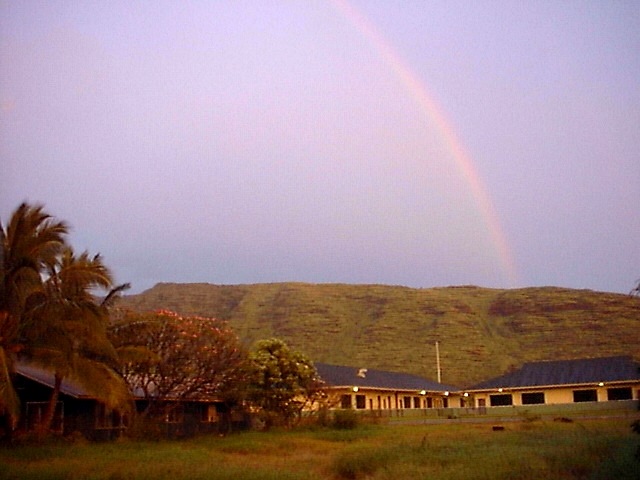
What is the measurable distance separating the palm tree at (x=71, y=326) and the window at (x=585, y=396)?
44.1 m

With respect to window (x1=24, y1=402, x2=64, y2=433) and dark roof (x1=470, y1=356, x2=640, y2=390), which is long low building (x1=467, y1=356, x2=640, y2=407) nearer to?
dark roof (x1=470, y1=356, x2=640, y2=390)

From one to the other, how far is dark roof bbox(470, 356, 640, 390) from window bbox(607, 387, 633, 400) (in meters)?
1.29

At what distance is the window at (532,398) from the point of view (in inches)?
2466

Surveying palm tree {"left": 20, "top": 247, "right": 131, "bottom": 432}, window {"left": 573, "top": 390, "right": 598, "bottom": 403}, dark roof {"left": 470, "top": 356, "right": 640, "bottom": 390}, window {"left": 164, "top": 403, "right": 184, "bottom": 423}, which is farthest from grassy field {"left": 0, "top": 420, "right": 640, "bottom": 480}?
window {"left": 573, "top": 390, "right": 598, "bottom": 403}

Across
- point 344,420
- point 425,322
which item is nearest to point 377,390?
point 344,420

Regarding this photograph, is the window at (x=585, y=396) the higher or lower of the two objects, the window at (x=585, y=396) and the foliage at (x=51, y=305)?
the lower

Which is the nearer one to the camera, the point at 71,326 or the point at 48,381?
the point at 71,326

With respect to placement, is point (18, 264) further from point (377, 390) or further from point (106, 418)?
point (377, 390)

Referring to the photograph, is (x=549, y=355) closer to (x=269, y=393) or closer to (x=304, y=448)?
(x=269, y=393)

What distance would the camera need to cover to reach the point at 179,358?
34.4 m

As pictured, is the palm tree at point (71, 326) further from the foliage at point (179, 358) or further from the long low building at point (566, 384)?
the long low building at point (566, 384)

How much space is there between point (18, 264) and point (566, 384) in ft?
153

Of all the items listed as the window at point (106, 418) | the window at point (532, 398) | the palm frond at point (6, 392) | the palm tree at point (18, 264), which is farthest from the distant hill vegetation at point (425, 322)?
the palm frond at point (6, 392)

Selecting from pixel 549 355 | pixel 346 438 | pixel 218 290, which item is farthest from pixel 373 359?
pixel 346 438
